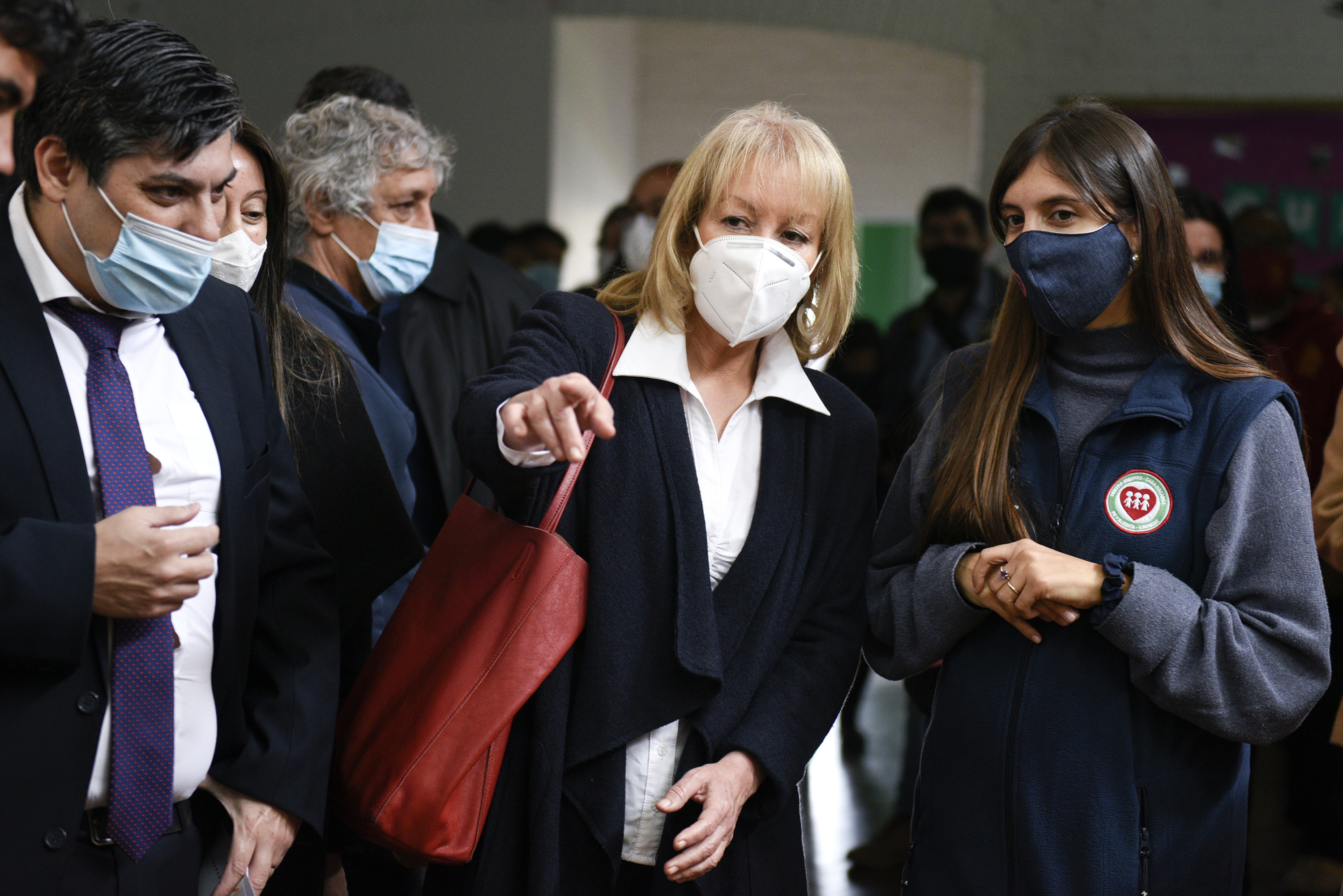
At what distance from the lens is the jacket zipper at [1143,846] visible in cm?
162

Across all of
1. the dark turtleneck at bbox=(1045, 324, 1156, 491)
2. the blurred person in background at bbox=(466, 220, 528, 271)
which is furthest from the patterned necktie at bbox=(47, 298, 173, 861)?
the blurred person in background at bbox=(466, 220, 528, 271)

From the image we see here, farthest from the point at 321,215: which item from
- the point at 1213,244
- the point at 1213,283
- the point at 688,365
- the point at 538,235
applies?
the point at 538,235

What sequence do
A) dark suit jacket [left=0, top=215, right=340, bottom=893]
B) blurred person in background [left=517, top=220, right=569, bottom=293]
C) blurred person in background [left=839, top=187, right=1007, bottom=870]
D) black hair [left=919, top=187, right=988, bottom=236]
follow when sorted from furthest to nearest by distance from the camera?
blurred person in background [left=517, top=220, right=569, bottom=293] → black hair [left=919, top=187, right=988, bottom=236] → blurred person in background [left=839, top=187, right=1007, bottom=870] → dark suit jacket [left=0, top=215, right=340, bottom=893]

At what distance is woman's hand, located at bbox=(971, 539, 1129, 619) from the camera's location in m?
1.60

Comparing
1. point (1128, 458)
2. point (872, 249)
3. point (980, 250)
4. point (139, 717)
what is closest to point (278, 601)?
point (139, 717)

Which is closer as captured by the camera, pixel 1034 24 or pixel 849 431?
pixel 849 431

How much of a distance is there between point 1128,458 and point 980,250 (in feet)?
9.28

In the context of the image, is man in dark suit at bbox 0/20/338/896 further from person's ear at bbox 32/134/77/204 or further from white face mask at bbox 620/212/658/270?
white face mask at bbox 620/212/658/270

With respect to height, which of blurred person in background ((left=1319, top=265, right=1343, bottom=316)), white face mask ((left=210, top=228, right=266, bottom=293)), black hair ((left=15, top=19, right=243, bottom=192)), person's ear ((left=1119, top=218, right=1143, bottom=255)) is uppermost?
black hair ((left=15, top=19, right=243, bottom=192))

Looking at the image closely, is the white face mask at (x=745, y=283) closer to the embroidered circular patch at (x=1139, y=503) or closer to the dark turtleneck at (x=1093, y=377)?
the dark turtleneck at (x=1093, y=377)

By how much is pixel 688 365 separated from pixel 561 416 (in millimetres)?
430

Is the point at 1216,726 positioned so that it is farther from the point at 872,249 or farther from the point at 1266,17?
the point at 872,249

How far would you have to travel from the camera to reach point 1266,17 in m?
6.80

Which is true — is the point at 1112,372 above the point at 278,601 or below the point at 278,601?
above
